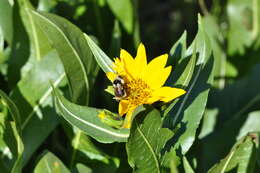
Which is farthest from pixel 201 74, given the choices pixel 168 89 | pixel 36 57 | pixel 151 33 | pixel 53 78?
pixel 151 33

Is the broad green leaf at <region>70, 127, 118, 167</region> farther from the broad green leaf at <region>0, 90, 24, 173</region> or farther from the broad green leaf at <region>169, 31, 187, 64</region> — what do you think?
the broad green leaf at <region>169, 31, 187, 64</region>

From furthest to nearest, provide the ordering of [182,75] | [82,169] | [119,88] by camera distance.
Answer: [82,169]
[182,75]
[119,88]

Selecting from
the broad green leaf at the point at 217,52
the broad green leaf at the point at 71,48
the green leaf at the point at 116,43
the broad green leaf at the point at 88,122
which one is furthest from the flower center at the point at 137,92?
the broad green leaf at the point at 217,52

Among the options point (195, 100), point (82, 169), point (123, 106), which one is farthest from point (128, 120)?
point (82, 169)

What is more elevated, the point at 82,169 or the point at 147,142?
the point at 147,142

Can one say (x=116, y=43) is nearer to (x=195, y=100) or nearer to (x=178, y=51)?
(x=178, y=51)

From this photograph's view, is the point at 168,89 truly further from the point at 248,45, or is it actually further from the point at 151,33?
the point at 151,33
